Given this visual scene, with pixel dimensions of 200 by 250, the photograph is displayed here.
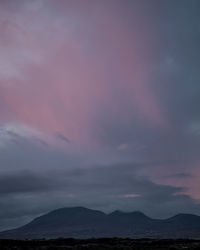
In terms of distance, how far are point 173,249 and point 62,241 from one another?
33348 millimetres

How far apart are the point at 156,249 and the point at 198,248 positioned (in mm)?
8838

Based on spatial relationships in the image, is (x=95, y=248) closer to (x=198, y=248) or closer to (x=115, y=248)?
(x=115, y=248)

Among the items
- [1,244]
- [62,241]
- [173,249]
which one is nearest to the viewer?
[173,249]

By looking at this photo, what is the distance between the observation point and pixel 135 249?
2756 inches

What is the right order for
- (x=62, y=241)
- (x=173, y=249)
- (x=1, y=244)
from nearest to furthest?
(x=173, y=249)
(x=1, y=244)
(x=62, y=241)

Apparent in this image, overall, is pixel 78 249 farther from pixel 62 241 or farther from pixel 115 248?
pixel 62 241

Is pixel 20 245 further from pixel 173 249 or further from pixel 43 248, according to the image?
pixel 173 249

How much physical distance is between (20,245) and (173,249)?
34173 millimetres

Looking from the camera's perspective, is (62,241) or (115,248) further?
(62,241)

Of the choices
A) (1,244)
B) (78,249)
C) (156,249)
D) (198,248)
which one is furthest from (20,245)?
(198,248)

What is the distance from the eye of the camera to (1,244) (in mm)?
73938

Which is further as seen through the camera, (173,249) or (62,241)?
(62,241)

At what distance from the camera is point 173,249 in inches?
2712

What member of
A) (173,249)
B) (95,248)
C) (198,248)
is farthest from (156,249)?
(95,248)
